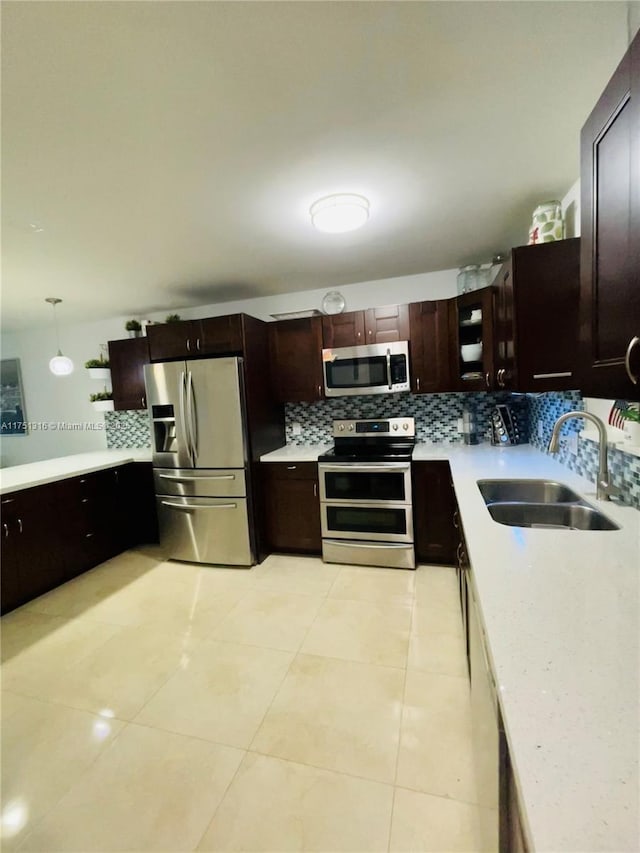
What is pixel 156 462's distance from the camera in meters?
3.24

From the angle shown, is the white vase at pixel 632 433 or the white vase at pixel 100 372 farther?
the white vase at pixel 100 372

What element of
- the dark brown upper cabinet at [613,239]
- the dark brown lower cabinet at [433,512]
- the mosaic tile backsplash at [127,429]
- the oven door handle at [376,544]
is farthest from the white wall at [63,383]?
the dark brown upper cabinet at [613,239]

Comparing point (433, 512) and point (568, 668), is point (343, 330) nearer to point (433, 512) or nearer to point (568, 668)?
point (433, 512)

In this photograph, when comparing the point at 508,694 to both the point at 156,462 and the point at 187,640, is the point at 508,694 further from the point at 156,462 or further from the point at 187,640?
the point at 156,462

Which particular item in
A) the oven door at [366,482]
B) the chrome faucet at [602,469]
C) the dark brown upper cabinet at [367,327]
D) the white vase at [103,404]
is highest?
the dark brown upper cabinet at [367,327]

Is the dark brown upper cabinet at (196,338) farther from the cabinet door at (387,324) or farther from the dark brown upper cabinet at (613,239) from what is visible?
the dark brown upper cabinet at (613,239)

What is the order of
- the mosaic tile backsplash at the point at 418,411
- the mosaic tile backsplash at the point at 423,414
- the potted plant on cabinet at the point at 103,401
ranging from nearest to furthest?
the mosaic tile backsplash at the point at 423,414
the mosaic tile backsplash at the point at 418,411
the potted plant on cabinet at the point at 103,401

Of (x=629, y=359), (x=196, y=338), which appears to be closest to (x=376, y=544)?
(x=196, y=338)

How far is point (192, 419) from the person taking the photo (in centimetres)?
302

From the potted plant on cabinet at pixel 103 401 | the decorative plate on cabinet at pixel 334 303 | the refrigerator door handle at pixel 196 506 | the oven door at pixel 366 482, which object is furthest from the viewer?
the potted plant on cabinet at pixel 103 401

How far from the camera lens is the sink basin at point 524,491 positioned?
5.87 ft

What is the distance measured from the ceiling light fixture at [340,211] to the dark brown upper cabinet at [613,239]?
1.14 m

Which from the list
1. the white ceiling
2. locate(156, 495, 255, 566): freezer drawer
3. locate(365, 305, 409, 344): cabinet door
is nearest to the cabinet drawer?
locate(156, 495, 255, 566): freezer drawer

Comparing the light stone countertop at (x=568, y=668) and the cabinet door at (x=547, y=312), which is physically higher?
the cabinet door at (x=547, y=312)
